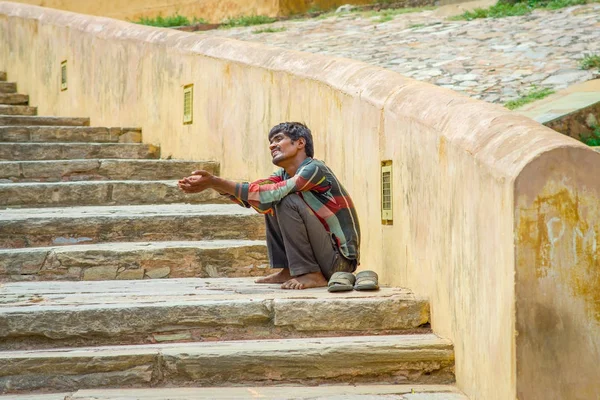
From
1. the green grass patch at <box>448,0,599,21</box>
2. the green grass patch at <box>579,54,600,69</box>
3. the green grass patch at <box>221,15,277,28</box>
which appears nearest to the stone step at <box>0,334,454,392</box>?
the green grass patch at <box>579,54,600,69</box>

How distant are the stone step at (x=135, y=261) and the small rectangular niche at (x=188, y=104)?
92.0 inches

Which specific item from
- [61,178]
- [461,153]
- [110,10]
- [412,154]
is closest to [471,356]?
[461,153]

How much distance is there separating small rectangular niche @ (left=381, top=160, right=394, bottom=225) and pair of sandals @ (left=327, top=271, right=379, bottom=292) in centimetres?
30

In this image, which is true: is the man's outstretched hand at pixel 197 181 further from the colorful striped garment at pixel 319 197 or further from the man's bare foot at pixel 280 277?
the man's bare foot at pixel 280 277

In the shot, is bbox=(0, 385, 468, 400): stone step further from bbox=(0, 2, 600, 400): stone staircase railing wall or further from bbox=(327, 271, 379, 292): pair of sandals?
bbox=(327, 271, 379, 292): pair of sandals

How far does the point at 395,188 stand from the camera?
484 centimetres

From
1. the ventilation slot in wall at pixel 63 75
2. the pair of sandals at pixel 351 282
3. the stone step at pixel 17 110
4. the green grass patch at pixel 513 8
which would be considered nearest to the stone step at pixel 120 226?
the pair of sandals at pixel 351 282

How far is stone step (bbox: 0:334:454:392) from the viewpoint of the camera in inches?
156

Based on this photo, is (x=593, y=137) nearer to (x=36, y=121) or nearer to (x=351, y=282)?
(x=351, y=282)

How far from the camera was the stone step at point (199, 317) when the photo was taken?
4.23 m

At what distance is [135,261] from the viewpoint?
5.49 metres

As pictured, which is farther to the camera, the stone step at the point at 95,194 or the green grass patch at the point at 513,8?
the green grass patch at the point at 513,8

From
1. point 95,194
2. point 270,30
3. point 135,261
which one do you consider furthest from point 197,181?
point 270,30

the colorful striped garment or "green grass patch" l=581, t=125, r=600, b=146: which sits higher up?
"green grass patch" l=581, t=125, r=600, b=146
